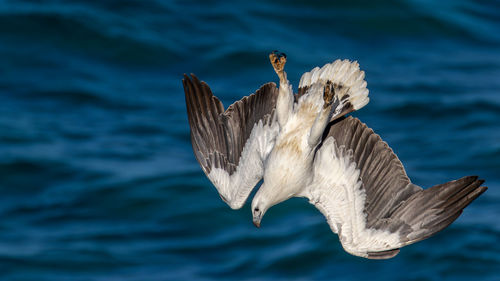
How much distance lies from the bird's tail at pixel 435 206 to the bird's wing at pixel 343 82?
3.97ft

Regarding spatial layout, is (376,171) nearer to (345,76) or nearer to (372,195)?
(372,195)

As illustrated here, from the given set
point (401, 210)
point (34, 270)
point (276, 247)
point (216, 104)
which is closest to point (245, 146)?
point (216, 104)

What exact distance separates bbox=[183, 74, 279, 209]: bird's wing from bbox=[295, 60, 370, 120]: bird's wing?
394mm

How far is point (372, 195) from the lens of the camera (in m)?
8.60

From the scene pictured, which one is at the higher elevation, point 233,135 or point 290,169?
point 233,135

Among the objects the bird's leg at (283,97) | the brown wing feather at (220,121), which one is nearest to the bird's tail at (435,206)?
the bird's leg at (283,97)

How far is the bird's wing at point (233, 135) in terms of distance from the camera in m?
9.07

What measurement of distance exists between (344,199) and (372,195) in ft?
0.97

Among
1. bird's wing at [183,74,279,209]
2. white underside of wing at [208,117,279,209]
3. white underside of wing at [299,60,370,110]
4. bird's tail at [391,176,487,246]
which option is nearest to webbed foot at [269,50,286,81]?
bird's wing at [183,74,279,209]

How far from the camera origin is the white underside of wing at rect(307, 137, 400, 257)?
8.52 meters

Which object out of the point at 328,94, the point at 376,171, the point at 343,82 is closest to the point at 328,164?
the point at 376,171

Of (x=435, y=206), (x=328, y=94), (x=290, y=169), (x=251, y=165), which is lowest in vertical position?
(x=435, y=206)

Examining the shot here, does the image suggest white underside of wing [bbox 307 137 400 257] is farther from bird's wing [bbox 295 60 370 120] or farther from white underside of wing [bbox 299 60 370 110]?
white underside of wing [bbox 299 60 370 110]

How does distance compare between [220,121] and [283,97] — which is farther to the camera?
[220,121]
